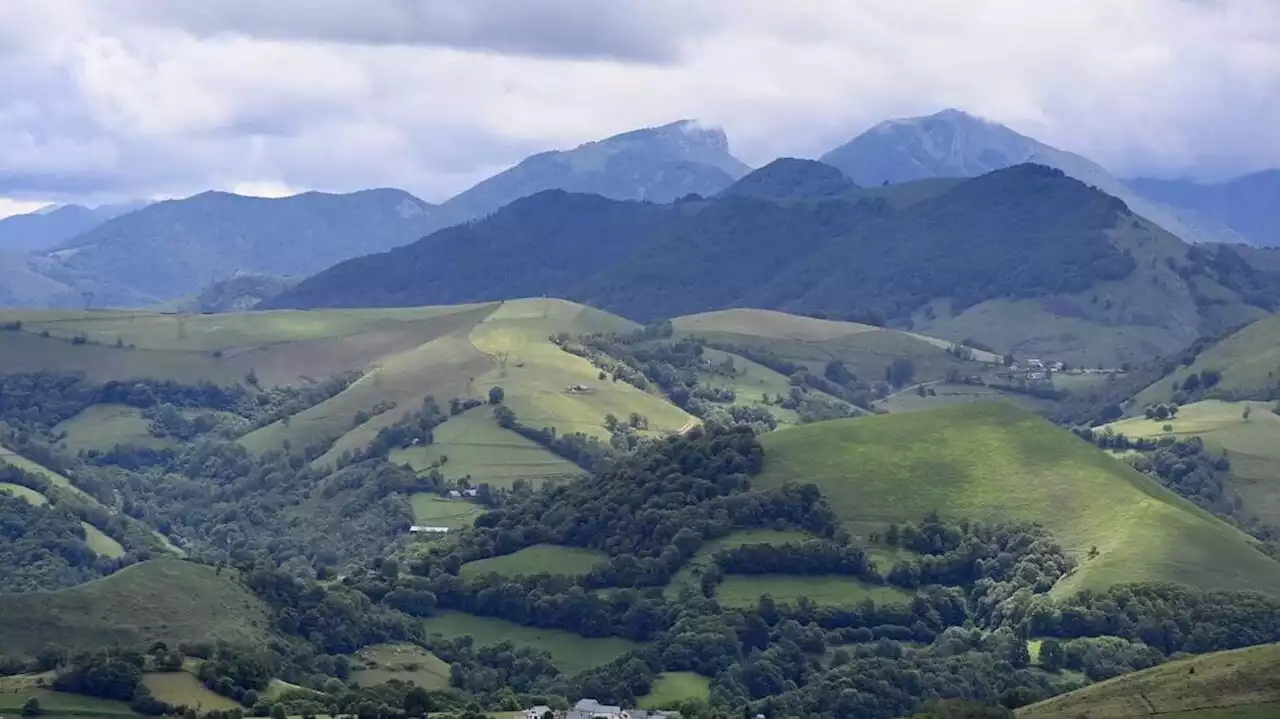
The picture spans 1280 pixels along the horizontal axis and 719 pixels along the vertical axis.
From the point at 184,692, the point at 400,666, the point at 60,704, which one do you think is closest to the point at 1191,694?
the point at 184,692

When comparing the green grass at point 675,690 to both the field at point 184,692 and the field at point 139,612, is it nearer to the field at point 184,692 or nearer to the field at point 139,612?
the field at point 139,612

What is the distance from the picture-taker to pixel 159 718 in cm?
15212

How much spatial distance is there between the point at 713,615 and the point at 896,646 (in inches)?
665

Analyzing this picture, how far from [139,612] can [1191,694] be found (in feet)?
296

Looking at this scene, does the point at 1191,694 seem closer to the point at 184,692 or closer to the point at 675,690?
the point at 675,690

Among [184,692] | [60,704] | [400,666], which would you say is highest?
[60,704]

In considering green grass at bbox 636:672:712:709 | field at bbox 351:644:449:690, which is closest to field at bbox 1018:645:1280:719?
green grass at bbox 636:672:712:709

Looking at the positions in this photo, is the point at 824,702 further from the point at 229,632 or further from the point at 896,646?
the point at 229,632

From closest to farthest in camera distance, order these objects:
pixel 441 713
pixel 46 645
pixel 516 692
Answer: pixel 441 713 → pixel 46 645 → pixel 516 692

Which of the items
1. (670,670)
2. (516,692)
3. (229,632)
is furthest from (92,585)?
(670,670)

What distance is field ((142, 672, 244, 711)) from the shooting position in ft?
510

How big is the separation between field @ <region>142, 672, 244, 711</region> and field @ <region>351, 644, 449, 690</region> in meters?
20.2

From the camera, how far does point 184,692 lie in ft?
516

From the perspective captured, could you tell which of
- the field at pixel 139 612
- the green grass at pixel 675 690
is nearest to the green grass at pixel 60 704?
the field at pixel 139 612
